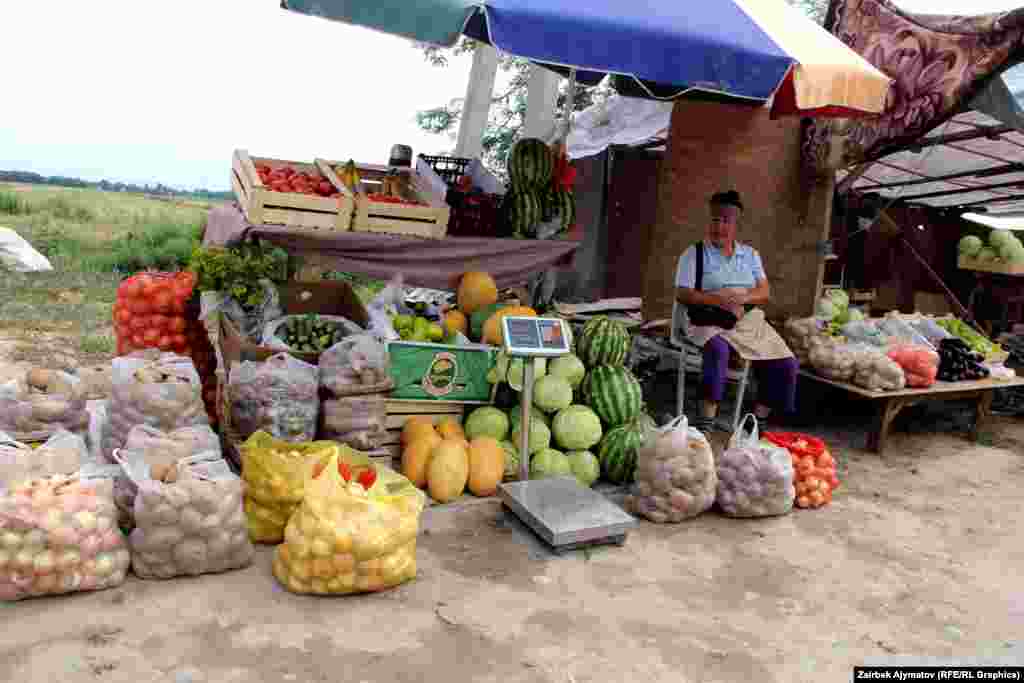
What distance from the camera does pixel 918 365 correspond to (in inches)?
237

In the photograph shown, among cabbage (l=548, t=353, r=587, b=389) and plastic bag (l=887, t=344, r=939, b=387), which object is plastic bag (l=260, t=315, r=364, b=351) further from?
plastic bag (l=887, t=344, r=939, b=387)

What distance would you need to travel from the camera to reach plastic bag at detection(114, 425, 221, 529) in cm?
332

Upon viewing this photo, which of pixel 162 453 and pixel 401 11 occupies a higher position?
pixel 401 11

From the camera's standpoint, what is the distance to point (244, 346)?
4.34 m

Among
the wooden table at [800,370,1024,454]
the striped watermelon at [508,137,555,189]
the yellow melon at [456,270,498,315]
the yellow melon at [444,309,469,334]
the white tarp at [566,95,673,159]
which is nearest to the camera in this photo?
the yellow melon at [444,309,469,334]

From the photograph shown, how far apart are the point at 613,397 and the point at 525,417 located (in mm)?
783

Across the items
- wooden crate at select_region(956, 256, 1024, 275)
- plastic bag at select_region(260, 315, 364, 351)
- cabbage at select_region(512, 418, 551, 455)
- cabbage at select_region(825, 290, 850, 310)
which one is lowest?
cabbage at select_region(512, 418, 551, 455)

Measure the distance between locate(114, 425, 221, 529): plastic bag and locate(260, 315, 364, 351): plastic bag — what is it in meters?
0.81

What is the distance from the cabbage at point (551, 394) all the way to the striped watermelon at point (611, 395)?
19 centimetres

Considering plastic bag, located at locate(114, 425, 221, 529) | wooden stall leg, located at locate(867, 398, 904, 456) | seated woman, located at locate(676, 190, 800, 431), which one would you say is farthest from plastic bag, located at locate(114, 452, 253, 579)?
wooden stall leg, located at locate(867, 398, 904, 456)

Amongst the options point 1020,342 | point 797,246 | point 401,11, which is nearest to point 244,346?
point 401,11

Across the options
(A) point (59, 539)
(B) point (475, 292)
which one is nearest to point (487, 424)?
(B) point (475, 292)

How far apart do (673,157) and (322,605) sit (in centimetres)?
533

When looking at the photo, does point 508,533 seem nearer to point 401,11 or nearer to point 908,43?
point 401,11
